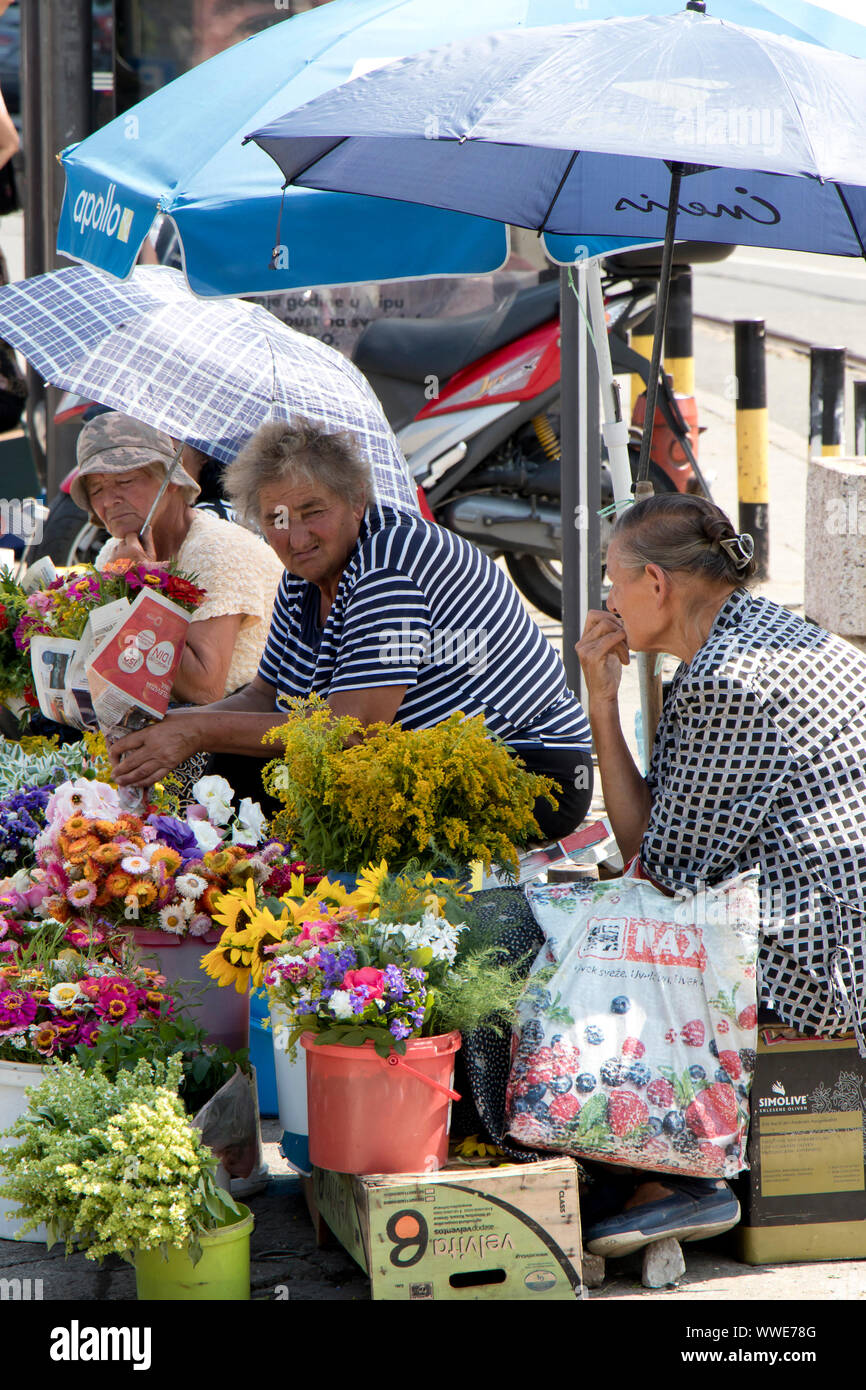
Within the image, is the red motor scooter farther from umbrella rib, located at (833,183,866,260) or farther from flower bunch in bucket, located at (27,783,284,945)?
flower bunch in bucket, located at (27,783,284,945)

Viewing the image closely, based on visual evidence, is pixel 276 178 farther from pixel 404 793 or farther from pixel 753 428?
pixel 753 428

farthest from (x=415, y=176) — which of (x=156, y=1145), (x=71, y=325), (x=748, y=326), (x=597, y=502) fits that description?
(x=748, y=326)

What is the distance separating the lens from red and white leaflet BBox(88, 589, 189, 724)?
3299 millimetres

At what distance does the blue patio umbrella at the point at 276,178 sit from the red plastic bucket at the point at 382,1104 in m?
1.93

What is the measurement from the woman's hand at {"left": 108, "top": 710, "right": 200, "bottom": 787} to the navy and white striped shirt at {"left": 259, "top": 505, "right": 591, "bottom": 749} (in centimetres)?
31

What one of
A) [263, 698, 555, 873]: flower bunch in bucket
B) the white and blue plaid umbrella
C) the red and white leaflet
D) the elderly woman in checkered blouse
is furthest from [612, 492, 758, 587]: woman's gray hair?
the red and white leaflet

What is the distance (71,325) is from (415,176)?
3.23 ft

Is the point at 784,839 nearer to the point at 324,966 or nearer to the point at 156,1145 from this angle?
the point at 324,966

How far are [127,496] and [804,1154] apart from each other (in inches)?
93.3

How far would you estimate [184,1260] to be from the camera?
2396mm

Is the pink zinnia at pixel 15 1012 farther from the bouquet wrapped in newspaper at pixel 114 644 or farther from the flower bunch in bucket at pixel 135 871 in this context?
the bouquet wrapped in newspaper at pixel 114 644

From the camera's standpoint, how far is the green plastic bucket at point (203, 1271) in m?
2.40

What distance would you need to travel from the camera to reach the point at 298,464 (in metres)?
3.37

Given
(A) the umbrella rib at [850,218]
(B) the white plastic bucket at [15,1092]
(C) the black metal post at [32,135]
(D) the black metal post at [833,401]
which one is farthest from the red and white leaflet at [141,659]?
(D) the black metal post at [833,401]
